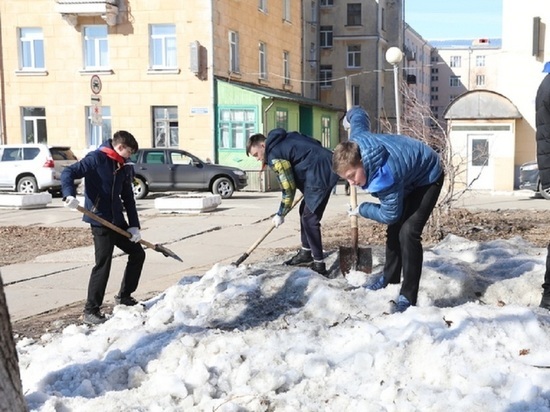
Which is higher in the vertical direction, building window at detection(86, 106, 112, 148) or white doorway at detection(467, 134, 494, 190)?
building window at detection(86, 106, 112, 148)

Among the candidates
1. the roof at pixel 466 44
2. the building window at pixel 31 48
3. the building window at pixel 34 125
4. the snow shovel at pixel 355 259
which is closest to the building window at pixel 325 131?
the building window at pixel 34 125

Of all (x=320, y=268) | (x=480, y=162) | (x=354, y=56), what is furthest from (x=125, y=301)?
(x=354, y=56)

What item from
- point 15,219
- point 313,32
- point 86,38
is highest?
point 313,32

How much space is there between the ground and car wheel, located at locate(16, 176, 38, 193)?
806 cm

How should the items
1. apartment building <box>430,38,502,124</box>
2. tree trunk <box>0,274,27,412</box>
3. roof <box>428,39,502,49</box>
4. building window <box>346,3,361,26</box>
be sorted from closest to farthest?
tree trunk <box>0,274,27,412</box> < building window <box>346,3,361,26</box> < roof <box>428,39,502,49</box> < apartment building <box>430,38,502,124</box>

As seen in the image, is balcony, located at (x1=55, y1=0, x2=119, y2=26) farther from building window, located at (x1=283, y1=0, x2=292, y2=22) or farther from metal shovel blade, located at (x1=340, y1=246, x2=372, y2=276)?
metal shovel blade, located at (x1=340, y1=246, x2=372, y2=276)

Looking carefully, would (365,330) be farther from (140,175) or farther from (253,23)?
(253,23)

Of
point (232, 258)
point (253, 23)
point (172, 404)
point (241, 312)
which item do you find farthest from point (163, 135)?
point (172, 404)

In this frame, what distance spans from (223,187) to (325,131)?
42.5 ft

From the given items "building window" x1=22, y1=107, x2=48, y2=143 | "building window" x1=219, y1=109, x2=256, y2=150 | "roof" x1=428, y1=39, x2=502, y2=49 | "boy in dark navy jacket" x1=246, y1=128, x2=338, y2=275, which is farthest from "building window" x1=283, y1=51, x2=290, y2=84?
"roof" x1=428, y1=39, x2=502, y2=49

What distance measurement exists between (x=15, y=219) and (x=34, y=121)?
12838mm

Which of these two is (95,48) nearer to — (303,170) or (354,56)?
(303,170)

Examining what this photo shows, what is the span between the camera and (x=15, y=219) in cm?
1506

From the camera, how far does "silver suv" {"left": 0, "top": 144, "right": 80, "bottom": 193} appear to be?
2077 centimetres
